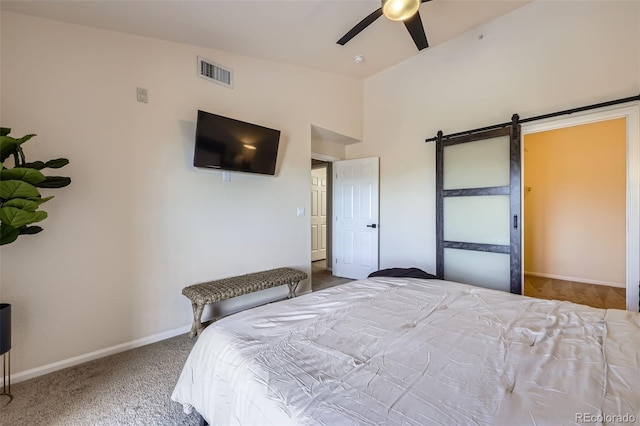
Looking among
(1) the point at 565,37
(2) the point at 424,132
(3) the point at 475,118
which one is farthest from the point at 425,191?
(1) the point at 565,37

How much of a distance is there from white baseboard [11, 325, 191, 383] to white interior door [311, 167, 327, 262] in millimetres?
3520

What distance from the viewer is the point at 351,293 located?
1.78 metres

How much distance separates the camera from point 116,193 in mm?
2221

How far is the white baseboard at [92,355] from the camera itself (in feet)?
6.22

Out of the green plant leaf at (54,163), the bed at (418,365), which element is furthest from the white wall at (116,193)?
the bed at (418,365)

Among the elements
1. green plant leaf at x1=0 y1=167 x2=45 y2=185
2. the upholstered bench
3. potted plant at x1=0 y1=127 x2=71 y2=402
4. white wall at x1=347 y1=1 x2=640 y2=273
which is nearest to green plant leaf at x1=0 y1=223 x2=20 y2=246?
potted plant at x1=0 y1=127 x2=71 y2=402

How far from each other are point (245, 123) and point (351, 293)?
2.05 metres

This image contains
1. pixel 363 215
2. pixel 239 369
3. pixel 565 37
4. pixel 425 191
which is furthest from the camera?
pixel 363 215

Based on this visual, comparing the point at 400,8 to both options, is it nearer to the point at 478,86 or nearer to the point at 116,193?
the point at 478,86

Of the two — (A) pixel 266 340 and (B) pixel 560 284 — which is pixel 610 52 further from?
(A) pixel 266 340

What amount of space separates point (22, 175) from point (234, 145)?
1546 millimetres

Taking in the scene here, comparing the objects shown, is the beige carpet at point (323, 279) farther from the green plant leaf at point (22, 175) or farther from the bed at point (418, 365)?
the green plant leaf at point (22, 175)

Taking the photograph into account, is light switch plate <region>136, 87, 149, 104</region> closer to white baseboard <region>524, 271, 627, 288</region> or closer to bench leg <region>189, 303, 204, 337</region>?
bench leg <region>189, 303, 204, 337</region>

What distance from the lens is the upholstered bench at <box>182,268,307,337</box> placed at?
2.37 metres
